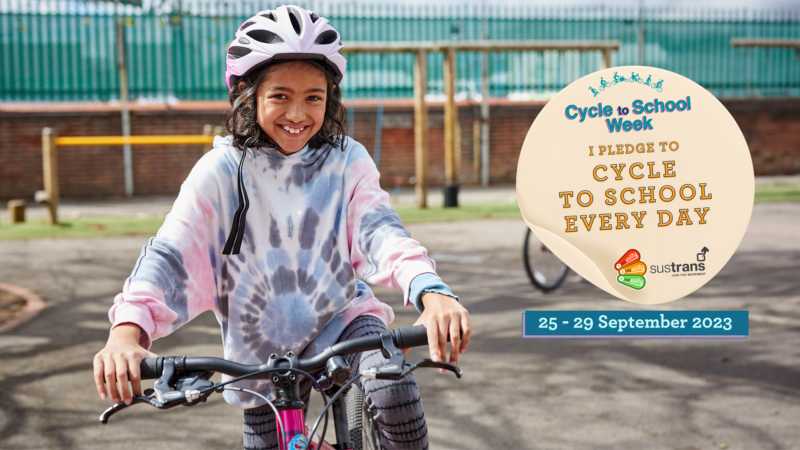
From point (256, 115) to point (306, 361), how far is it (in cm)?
82

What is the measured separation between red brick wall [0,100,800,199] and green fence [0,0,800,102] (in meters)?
0.54

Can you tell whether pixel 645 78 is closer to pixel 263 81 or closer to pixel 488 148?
pixel 263 81

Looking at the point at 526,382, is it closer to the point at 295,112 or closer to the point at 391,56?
the point at 295,112

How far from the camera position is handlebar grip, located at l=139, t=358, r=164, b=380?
1586 mm

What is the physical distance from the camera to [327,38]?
2.11 meters

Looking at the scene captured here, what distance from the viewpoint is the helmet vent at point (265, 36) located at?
2031 mm

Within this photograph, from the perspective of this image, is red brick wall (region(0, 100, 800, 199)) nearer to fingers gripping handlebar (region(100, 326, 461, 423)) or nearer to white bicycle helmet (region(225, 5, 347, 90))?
white bicycle helmet (region(225, 5, 347, 90))

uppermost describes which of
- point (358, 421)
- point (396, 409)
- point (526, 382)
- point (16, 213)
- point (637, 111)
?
point (637, 111)

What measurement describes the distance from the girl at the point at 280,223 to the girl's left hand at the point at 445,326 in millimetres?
243

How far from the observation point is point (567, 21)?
18234 millimetres

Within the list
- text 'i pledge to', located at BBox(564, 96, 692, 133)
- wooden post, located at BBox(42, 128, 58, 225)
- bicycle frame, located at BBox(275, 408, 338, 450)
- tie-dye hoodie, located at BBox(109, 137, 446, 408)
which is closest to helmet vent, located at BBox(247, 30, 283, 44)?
tie-dye hoodie, located at BBox(109, 137, 446, 408)

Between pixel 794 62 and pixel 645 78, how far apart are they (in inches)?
770

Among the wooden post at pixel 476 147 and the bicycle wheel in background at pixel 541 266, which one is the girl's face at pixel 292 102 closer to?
the bicycle wheel in background at pixel 541 266

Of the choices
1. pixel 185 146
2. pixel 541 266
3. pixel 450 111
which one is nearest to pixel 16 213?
pixel 185 146
